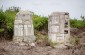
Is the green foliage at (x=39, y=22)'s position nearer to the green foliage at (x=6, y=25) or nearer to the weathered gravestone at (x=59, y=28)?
the green foliage at (x=6, y=25)

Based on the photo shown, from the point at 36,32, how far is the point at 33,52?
13.9 ft

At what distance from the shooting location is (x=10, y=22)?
530 inches

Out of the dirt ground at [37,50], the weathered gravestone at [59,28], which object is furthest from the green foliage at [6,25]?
the weathered gravestone at [59,28]

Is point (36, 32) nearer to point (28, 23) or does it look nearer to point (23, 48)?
point (28, 23)

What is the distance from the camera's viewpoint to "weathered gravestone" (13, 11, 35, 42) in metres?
12.3

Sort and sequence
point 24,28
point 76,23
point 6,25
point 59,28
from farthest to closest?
point 76,23
point 6,25
point 24,28
point 59,28

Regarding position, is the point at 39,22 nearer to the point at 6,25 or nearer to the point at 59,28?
the point at 6,25

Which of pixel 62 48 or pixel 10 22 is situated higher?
pixel 10 22

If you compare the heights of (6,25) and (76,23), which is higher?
(76,23)

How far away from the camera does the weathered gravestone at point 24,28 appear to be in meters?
12.3

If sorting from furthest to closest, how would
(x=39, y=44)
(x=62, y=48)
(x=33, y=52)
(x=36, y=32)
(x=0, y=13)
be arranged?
(x=36, y=32) → (x=0, y=13) → (x=39, y=44) → (x=62, y=48) → (x=33, y=52)

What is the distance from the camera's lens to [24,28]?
12281mm

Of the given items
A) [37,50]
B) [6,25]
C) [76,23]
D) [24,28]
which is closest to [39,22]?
[6,25]

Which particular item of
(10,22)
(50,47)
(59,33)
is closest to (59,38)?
(59,33)
